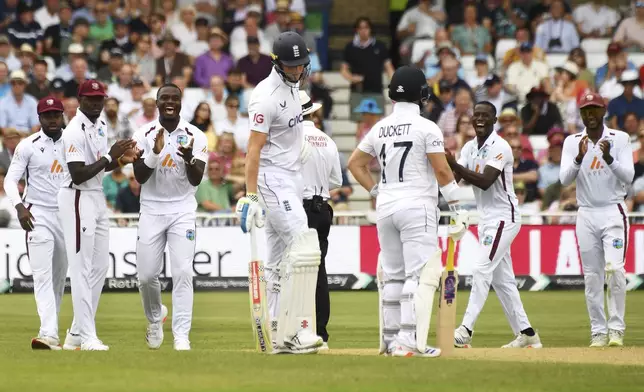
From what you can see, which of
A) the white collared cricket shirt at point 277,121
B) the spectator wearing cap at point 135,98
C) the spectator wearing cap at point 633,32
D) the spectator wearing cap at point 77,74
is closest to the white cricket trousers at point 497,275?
the white collared cricket shirt at point 277,121

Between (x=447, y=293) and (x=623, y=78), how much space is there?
15.1 metres

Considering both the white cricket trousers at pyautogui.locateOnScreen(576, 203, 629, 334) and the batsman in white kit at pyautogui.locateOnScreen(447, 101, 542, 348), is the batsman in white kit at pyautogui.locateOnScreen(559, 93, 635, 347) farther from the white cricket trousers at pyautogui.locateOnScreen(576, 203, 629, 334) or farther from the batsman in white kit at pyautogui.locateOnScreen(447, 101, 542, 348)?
the batsman in white kit at pyautogui.locateOnScreen(447, 101, 542, 348)

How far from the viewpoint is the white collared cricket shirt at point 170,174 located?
40.3 feet

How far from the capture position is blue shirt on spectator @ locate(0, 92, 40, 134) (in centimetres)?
2308

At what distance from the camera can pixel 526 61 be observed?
85.4 feet

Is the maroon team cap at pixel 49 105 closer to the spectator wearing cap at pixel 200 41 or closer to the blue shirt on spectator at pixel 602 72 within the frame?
the spectator wearing cap at pixel 200 41

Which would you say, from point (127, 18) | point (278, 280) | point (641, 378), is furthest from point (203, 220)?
point (641, 378)

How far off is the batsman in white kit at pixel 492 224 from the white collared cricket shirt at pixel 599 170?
0.71 m

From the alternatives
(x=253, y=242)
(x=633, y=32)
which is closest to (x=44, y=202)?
(x=253, y=242)

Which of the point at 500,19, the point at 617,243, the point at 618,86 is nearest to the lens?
the point at 617,243

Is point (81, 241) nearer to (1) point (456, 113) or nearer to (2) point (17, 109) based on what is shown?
(2) point (17, 109)

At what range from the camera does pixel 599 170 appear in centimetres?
1361

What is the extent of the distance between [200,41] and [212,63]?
1.06 metres

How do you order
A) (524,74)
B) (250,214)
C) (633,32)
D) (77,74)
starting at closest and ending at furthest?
(250,214), (77,74), (524,74), (633,32)
